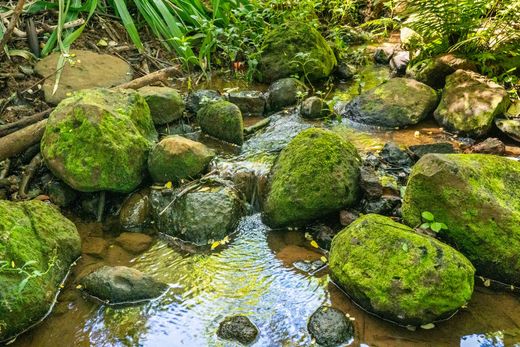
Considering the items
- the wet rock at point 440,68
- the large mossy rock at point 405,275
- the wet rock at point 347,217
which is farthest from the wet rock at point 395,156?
the wet rock at point 440,68

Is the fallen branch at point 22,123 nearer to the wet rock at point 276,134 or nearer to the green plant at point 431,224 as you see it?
the wet rock at point 276,134

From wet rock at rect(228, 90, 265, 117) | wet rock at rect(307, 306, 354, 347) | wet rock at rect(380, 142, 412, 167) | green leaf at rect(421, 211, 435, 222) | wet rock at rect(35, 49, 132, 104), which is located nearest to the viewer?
wet rock at rect(307, 306, 354, 347)

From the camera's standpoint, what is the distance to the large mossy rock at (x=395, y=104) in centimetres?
517

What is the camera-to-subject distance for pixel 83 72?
5.57 m

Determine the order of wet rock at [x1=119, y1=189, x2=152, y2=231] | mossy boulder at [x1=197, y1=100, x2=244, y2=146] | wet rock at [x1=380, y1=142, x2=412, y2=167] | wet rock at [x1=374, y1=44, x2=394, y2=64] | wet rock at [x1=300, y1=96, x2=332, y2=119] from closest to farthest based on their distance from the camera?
wet rock at [x1=119, y1=189, x2=152, y2=231], wet rock at [x1=380, y1=142, x2=412, y2=167], mossy boulder at [x1=197, y1=100, x2=244, y2=146], wet rock at [x1=300, y1=96, x2=332, y2=119], wet rock at [x1=374, y1=44, x2=394, y2=64]

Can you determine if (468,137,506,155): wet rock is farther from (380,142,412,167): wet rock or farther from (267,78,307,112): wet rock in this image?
(267,78,307,112): wet rock

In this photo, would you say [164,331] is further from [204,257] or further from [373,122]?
[373,122]

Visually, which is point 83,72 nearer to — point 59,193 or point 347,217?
point 59,193

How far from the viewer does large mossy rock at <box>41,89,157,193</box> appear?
3.98 metres

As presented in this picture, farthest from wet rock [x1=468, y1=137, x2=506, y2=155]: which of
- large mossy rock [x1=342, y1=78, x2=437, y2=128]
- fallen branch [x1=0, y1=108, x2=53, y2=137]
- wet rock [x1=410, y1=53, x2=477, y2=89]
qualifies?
fallen branch [x1=0, y1=108, x2=53, y2=137]

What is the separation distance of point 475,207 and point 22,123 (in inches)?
160

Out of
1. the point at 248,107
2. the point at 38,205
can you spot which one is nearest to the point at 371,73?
the point at 248,107

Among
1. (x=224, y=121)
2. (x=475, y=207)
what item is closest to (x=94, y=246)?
(x=224, y=121)

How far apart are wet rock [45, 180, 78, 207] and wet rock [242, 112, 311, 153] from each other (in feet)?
5.62
